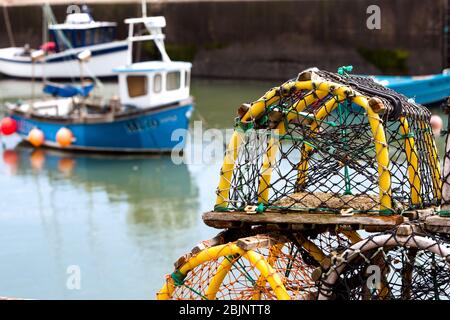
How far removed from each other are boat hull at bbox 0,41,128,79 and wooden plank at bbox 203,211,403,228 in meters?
20.6

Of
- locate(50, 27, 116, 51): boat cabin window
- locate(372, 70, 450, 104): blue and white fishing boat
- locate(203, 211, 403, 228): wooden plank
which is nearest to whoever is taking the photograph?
locate(203, 211, 403, 228): wooden plank

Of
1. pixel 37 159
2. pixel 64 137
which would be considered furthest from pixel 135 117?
pixel 37 159

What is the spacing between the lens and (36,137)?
1691 centimetres

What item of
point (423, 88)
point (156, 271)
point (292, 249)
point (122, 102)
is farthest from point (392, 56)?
point (292, 249)

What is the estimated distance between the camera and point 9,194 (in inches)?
531

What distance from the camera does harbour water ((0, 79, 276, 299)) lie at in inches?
372

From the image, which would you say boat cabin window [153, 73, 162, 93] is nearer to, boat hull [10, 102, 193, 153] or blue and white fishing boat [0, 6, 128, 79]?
boat hull [10, 102, 193, 153]

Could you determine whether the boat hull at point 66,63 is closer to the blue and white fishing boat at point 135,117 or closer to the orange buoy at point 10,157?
the orange buoy at point 10,157

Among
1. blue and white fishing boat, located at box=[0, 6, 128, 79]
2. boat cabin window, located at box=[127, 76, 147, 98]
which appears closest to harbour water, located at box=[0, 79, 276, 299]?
boat cabin window, located at box=[127, 76, 147, 98]

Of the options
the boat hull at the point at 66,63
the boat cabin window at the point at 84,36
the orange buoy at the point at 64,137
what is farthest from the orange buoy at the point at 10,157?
the boat cabin window at the point at 84,36

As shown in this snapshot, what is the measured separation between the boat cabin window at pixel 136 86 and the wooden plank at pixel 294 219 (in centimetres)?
1168

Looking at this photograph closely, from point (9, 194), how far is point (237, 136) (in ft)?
30.1

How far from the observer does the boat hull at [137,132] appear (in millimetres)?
16062

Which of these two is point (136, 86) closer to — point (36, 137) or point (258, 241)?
point (36, 137)
